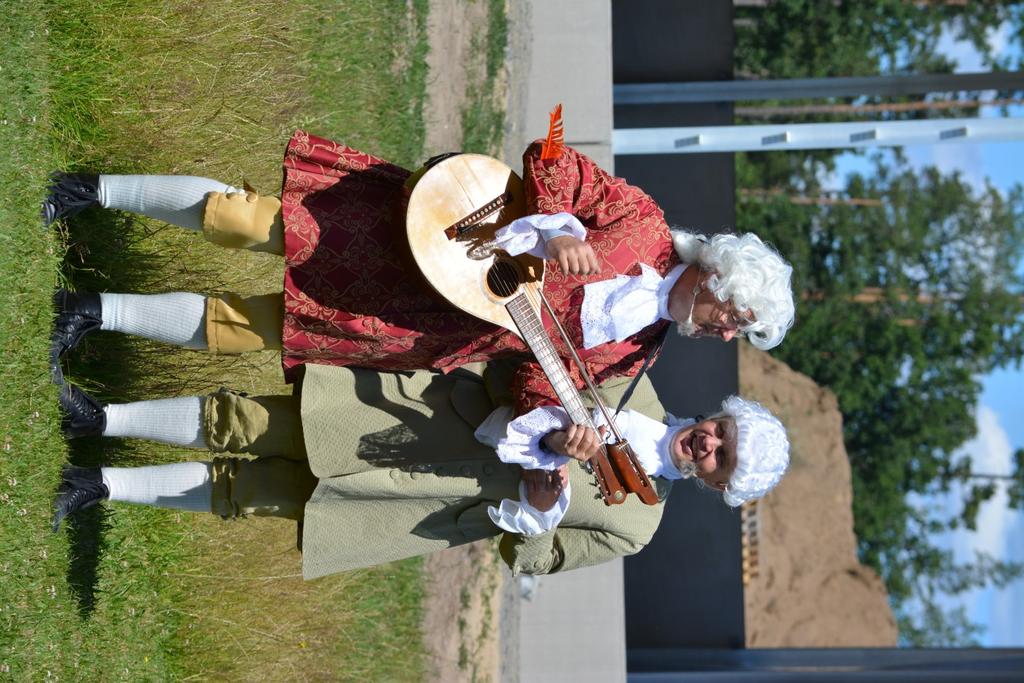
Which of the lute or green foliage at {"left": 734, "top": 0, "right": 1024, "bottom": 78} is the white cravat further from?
green foliage at {"left": 734, "top": 0, "right": 1024, "bottom": 78}

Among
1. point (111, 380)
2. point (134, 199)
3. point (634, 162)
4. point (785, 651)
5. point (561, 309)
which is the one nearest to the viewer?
point (561, 309)

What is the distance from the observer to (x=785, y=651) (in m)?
7.74

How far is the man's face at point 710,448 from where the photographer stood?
3025 mm

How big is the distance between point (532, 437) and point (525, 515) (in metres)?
0.28

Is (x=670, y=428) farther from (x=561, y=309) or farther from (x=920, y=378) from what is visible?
(x=920, y=378)

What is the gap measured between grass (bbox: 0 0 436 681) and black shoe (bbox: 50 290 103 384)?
0.06 meters

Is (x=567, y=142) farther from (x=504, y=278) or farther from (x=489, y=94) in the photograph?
(x=504, y=278)

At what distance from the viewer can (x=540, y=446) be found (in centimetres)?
287

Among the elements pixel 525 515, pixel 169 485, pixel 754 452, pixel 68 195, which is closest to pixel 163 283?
pixel 68 195

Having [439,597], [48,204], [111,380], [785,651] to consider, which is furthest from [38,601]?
[785,651]

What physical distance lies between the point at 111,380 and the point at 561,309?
2106 millimetres

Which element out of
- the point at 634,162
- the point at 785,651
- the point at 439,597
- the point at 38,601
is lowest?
the point at 785,651

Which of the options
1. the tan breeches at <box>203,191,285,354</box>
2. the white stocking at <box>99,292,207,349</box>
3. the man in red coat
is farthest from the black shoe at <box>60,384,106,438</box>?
the tan breeches at <box>203,191,285,354</box>

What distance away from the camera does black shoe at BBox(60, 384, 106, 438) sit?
341 centimetres
